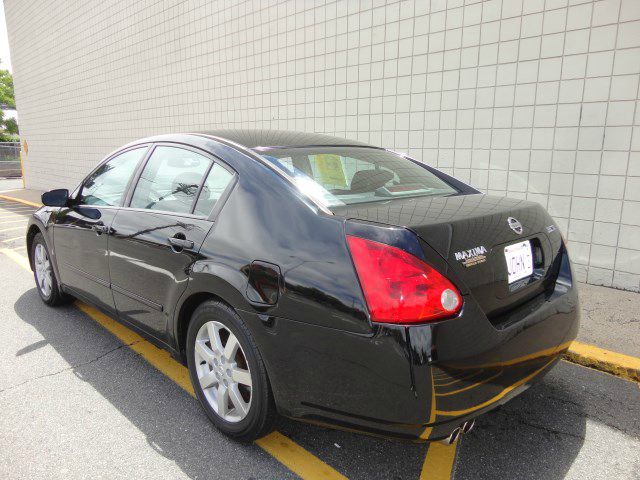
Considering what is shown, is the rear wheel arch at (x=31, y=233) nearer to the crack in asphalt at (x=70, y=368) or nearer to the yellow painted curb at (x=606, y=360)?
the crack in asphalt at (x=70, y=368)

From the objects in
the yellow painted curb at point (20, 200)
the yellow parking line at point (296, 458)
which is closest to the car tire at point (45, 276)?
the yellow parking line at point (296, 458)

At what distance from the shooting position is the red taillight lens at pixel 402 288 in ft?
5.68

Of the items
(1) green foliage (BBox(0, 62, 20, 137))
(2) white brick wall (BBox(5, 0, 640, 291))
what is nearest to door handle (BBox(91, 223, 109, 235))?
(2) white brick wall (BBox(5, 0, 640, 291))

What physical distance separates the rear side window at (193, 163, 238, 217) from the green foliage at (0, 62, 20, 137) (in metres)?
62.2

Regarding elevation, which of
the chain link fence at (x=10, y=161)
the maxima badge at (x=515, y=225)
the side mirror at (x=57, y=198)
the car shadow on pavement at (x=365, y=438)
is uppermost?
the maxima badge at (x=515, y=225)

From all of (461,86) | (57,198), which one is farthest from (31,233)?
(461,86)

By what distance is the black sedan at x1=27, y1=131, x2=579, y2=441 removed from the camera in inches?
69.3

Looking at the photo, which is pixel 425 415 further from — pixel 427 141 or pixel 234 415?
pixel 427 141

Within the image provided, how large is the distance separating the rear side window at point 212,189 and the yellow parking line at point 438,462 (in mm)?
1624

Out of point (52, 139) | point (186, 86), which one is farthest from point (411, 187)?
point (52, 139)

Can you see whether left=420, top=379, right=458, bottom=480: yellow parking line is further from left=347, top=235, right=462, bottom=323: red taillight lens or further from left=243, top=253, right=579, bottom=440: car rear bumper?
left=347, top=235, right=462, bottom=323: red taillight lens

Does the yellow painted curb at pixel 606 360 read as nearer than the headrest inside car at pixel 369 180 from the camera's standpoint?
No

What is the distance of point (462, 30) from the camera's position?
199 inches

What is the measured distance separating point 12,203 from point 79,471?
13544mm
